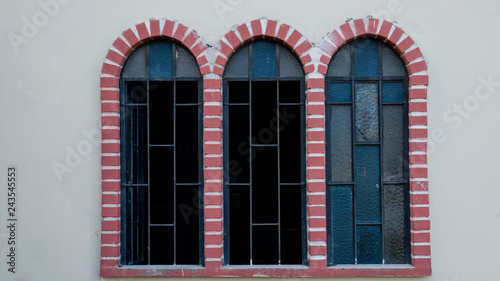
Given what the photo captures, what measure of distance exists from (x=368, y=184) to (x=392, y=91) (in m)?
0.85

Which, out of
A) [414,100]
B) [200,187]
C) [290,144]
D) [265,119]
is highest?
[414,100]

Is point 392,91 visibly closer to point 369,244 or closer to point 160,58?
point 369,244

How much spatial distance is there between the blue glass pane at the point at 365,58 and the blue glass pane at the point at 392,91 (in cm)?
15

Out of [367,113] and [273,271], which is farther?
[367,113]

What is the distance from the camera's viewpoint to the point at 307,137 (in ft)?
16.1

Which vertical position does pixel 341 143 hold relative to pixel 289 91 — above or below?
below

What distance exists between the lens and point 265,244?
16.3 feet

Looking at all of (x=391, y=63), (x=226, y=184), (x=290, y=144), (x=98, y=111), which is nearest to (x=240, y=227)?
(x=226, y=184)

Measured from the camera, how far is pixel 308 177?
489cm

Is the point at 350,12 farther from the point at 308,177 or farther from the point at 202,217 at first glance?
the point at 202,217

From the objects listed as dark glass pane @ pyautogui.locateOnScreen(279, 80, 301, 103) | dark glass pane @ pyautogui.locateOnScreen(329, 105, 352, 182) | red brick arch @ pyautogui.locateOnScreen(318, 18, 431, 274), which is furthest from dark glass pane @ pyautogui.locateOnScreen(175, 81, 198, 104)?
dark glass pane @ pyautogui.locateOnScreen(329, 105, 352, 182)

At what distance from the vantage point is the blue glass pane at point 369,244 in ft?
16.3

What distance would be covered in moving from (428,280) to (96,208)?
298 centimetres

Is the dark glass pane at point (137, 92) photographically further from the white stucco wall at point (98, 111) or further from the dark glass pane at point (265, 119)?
the dark glass pane at point (265, 119)
